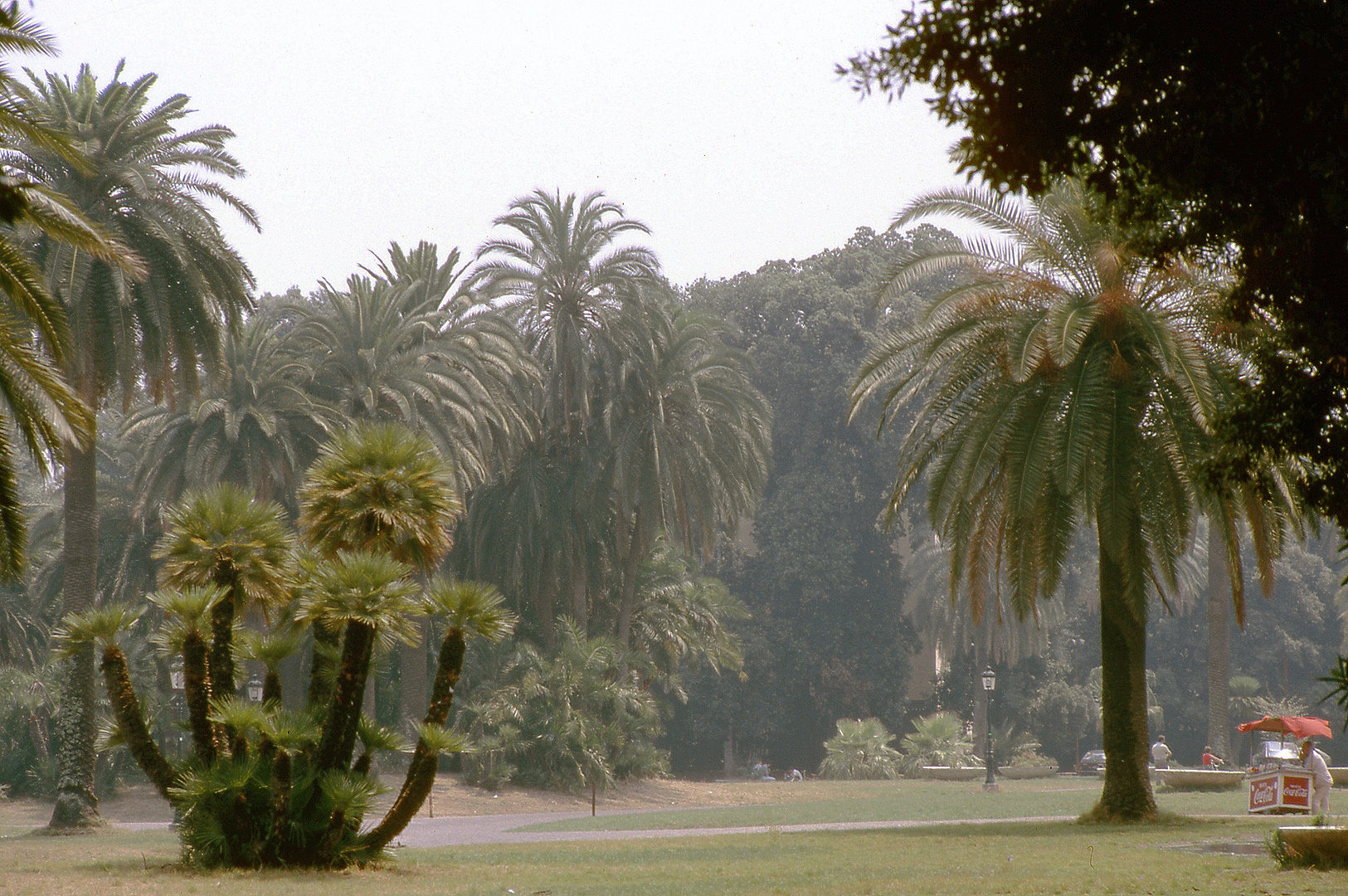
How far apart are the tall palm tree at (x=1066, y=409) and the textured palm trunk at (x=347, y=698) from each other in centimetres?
877

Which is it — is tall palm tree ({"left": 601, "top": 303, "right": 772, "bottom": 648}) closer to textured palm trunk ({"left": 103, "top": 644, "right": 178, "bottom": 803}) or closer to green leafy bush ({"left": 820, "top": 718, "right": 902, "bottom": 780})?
green leafy bush ({"left": 820, "top": 718, "right": 902, "bottom": 780})

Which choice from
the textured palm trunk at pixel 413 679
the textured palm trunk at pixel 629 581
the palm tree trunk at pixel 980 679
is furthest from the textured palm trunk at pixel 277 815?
the palm tree trunk at pixel 980 679

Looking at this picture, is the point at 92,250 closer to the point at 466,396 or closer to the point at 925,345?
the point at 925,345

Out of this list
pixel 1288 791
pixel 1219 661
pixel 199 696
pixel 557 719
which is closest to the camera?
pixel 199 696

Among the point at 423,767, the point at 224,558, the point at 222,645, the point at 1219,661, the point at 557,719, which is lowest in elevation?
the point at 423,767

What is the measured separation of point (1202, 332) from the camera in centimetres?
1741

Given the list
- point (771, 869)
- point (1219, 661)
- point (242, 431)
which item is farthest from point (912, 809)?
point (242, 431)

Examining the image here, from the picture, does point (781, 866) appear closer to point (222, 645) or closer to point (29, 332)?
point (222, 645)

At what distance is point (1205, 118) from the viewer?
274 inches

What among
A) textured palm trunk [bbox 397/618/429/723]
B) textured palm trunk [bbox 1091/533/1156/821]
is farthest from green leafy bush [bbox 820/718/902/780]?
textured palm trunk [bbox 1091/533/1156/821]

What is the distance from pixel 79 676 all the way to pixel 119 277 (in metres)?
7.33

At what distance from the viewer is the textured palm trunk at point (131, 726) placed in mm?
13852

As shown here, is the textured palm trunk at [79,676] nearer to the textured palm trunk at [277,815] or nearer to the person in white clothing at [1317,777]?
the textured palm trunk at [277,815]

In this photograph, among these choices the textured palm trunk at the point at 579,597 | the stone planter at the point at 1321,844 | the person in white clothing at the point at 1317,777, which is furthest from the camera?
the textured palm trunk at the point at 579,597
